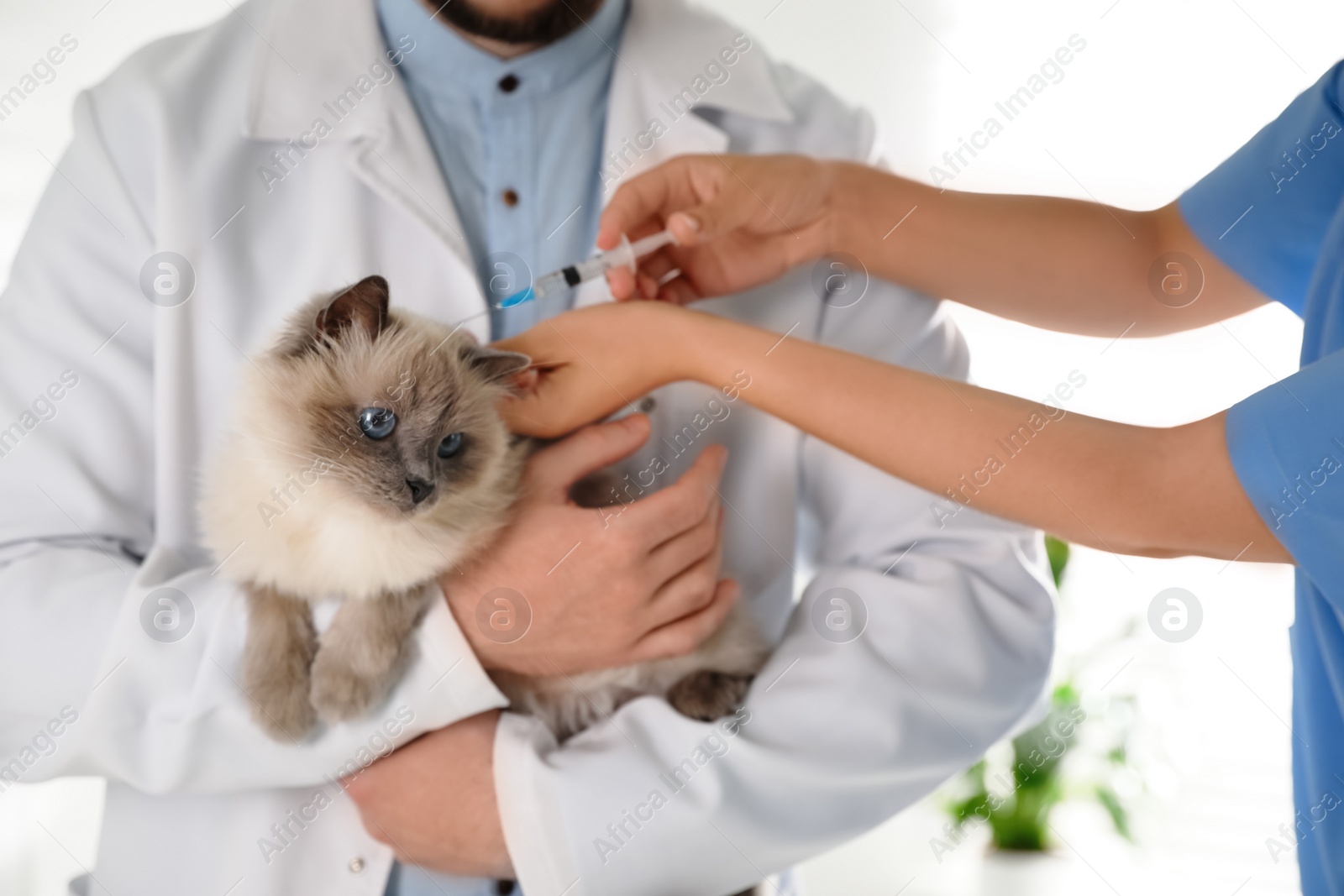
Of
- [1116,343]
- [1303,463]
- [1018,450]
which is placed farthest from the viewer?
[1116,343]

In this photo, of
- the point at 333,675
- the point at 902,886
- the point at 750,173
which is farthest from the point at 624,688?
the point at 902,886

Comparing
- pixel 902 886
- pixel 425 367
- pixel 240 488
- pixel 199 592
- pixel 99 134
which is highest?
pixel 425 367

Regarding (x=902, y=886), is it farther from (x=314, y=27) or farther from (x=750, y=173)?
(x=314, y=27)

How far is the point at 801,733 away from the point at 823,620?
0.20m

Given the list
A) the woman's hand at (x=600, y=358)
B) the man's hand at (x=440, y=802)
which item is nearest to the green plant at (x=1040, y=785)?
the woman's hand at (x=600, y=358)

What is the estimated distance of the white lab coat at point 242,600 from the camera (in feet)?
3.96

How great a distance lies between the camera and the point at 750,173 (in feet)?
4.72

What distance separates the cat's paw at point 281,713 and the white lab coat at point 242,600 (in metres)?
0.02

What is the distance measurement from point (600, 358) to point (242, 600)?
2.03 feet

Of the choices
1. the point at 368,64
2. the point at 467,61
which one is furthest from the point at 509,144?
the point at 368,64

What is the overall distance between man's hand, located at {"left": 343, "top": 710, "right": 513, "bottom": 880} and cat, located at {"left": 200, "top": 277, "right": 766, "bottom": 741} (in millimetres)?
117

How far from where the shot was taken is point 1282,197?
53.1 inches

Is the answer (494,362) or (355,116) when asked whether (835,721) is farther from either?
(355,116)

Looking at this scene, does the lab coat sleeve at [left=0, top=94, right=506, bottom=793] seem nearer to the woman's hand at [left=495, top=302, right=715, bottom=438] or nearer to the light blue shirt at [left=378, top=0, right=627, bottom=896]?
the woman's hand at [left=495, top=302, right=715, bottom=438]
